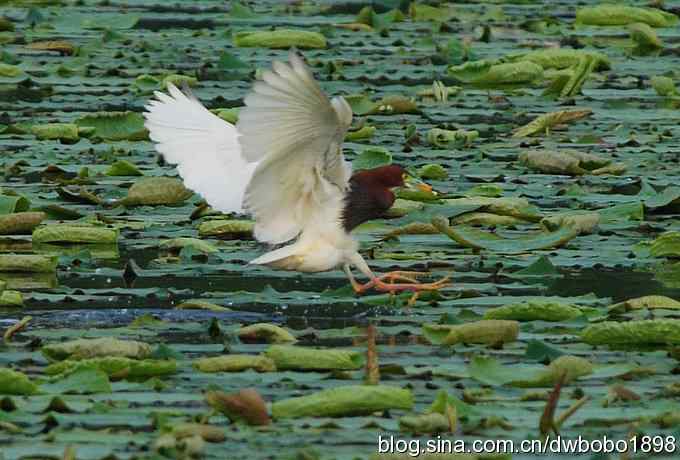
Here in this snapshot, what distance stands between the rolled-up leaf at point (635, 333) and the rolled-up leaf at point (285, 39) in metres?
8.32

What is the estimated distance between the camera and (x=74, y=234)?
29.7 feet

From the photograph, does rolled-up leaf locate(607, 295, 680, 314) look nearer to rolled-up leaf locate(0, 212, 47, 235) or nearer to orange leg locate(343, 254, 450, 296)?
orange leg locate(343, 254, 450, 296)

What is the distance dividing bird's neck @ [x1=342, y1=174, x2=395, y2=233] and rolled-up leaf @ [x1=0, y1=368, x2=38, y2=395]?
2381 mm

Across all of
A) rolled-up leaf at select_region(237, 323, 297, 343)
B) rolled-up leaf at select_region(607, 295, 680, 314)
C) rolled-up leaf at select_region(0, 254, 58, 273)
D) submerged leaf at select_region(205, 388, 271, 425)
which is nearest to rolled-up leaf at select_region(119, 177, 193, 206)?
rolled-up leaf at select_region(0, 254, 58, 273)

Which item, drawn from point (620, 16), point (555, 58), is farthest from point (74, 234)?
point (620, 16)

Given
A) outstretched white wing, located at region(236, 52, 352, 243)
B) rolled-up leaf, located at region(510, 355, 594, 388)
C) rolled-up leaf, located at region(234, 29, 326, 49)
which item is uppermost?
outstretched white wing, located at region(236, 52, 352, 243)

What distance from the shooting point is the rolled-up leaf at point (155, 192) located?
9.95 metres

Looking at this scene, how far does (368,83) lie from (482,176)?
3349mm

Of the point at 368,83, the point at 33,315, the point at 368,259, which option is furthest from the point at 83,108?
the point at 33,315

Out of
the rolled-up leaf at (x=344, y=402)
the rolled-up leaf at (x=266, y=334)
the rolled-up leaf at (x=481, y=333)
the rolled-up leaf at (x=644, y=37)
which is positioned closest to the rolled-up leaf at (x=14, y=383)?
the rolled-up leaf at (x=344, y=402)

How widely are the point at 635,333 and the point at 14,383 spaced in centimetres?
237

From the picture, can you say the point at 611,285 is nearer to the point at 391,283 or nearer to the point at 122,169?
the point at 391,283

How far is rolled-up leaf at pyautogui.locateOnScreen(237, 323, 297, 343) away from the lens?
7.18 metres

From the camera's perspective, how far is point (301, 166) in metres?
7.96
